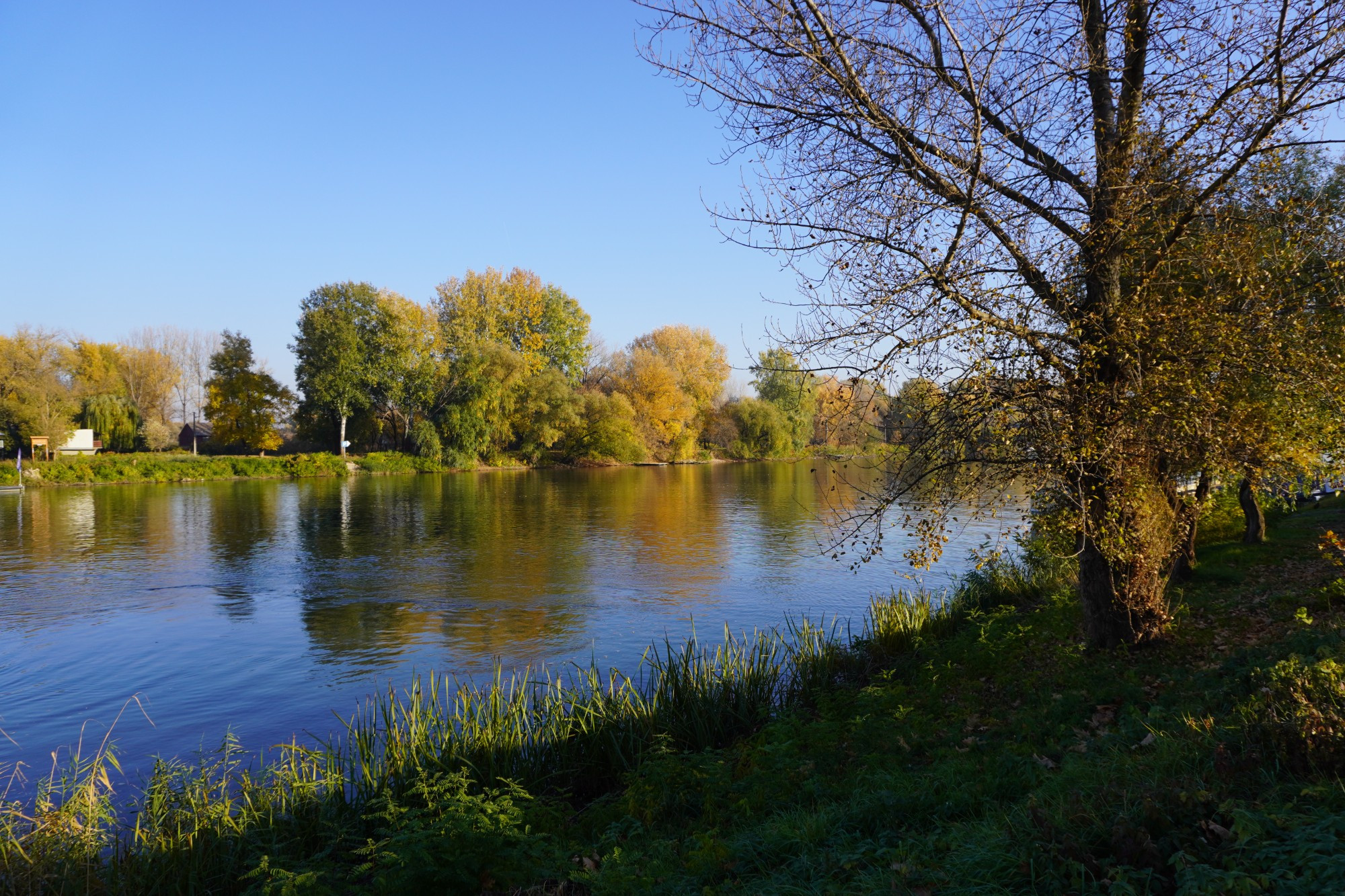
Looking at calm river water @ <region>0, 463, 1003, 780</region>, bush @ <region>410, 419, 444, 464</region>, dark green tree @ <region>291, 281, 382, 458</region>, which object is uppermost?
dark green tree @ <region>291, 281, 382, 458</region>

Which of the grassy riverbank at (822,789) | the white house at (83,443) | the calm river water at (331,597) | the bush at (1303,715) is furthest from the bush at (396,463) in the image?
the bush at (1303,715)

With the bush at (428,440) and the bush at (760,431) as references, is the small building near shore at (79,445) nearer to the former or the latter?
the bush at (428,440)

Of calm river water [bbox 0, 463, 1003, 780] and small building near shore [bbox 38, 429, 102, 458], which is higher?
small building near shore [bbox 38, 429, 102, 458]

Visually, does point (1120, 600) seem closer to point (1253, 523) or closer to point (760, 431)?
point (1253, 523)

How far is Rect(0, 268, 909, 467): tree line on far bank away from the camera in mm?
55719

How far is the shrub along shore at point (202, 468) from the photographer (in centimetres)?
4412

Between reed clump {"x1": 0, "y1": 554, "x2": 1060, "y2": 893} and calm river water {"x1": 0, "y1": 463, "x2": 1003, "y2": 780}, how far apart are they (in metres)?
1.51

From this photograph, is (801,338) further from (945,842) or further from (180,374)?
(180,374)

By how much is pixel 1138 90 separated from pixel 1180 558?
7167 millimetres

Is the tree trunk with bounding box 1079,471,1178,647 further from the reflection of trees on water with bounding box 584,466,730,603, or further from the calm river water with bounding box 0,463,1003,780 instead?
the reflection of trees on water with bounding box 584,466,730,603

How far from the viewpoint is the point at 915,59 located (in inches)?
280

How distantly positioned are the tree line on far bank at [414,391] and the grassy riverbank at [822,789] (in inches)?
1666

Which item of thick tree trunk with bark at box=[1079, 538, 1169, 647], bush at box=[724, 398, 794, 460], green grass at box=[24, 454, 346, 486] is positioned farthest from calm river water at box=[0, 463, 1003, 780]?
bush at box=[724, 398, 794, 460]

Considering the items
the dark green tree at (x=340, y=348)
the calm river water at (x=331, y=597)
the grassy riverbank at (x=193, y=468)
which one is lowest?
the calm river water at (x=331, y=597)
